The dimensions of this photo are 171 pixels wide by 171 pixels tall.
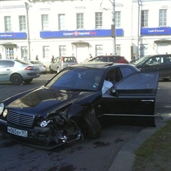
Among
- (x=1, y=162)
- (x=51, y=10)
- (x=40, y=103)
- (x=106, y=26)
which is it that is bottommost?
(x=1, y=162)

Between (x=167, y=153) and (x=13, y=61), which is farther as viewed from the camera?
(x=13, y=61)

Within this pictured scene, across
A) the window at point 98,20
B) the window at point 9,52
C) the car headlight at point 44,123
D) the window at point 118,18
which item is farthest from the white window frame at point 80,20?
the car headlight at point 44,123

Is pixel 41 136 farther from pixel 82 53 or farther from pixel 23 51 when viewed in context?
pixel 23 51

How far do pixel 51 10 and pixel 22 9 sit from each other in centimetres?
342

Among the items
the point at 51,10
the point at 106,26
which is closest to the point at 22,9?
the point at 51,10

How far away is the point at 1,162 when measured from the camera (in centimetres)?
400

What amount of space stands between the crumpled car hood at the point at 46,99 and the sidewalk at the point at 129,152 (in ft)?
4.15

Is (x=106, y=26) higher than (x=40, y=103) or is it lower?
higher

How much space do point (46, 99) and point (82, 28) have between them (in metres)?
23.9

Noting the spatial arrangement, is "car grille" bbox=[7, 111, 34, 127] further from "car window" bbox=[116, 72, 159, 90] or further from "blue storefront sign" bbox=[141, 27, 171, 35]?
"blue storefront sign" bbox=[141, 27, 171, 35]

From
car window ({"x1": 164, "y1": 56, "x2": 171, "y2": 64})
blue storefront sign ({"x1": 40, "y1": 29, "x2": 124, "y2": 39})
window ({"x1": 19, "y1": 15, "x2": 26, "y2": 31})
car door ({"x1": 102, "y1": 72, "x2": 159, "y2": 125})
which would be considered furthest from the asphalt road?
window ({"x1": 19, "y1": 15, "x2": 26, "y2": 31})

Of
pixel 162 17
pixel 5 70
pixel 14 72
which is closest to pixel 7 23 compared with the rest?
pixel 5 70

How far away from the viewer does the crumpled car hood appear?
447 centimetres

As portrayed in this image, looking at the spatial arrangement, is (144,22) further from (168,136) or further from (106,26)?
(168,136)
